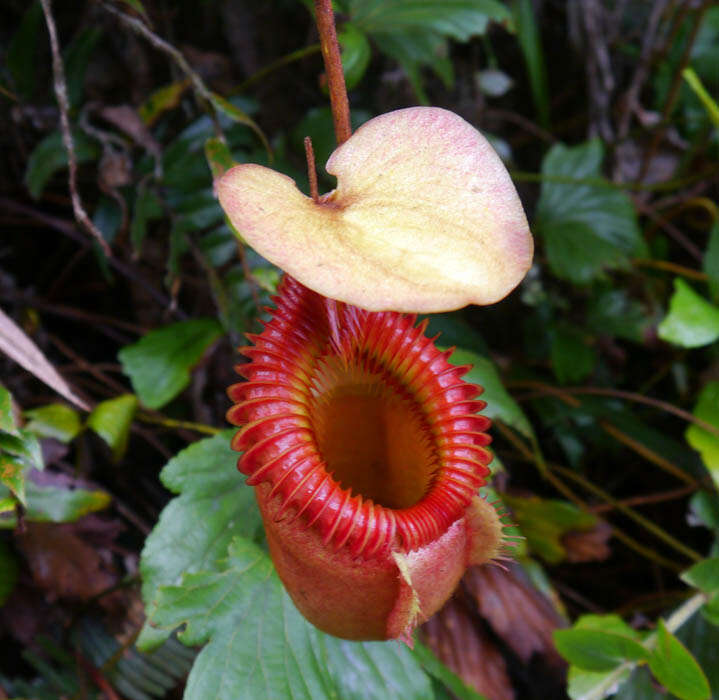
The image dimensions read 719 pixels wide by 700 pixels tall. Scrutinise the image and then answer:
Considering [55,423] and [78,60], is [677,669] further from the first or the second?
[78,60]

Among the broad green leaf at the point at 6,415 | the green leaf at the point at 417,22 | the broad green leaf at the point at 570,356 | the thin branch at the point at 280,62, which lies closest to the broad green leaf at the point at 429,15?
the green leaf at the point at 417,22

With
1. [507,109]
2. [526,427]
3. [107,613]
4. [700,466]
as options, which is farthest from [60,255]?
[700,466]

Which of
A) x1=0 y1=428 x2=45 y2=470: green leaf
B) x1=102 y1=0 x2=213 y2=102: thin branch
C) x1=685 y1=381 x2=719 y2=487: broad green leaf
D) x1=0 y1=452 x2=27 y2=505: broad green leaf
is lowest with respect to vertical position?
x1=685 y1=381 x2=719 y2=487: broad green leaf

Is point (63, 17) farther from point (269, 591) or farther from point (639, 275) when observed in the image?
point (639, 275)

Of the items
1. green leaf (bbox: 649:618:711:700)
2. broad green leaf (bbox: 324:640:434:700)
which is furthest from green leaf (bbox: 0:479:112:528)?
green leaf (bbox: 649:618:711:700)

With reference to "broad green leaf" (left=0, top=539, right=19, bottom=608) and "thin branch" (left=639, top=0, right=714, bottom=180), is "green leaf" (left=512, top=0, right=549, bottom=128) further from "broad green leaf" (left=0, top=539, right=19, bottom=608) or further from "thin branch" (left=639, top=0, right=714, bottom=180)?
"broad green leaf" (left=0, top=539, right=19, bottom=608)

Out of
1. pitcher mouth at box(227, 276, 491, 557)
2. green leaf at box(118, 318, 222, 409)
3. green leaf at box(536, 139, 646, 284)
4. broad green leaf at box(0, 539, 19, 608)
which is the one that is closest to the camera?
pitcher mouth at box(227, 276, 491, 557)
